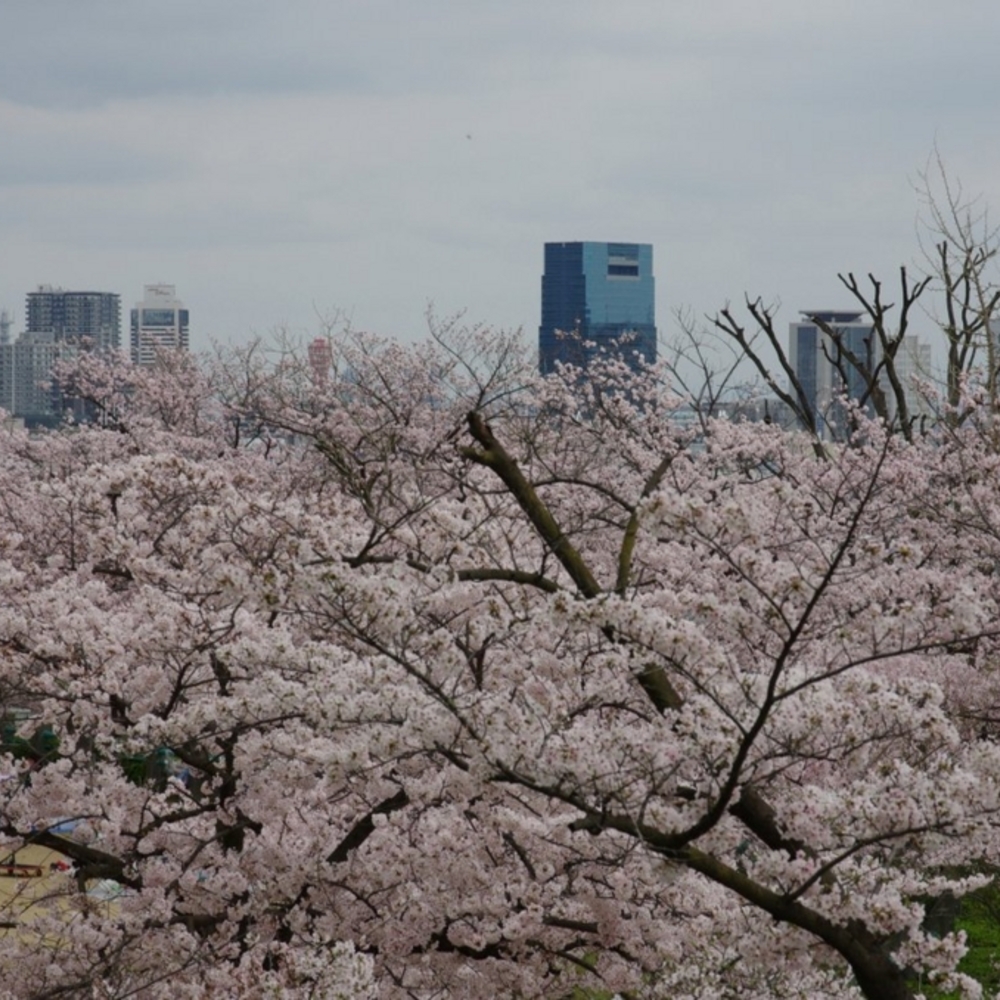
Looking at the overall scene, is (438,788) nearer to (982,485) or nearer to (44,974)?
(44,974)

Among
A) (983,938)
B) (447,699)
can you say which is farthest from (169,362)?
Result: (447,699)

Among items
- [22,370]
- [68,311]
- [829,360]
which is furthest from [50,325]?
[829,360]

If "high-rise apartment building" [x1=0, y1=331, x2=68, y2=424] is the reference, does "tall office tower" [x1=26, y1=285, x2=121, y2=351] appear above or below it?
above

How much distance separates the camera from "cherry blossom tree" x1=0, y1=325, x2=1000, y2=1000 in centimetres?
552

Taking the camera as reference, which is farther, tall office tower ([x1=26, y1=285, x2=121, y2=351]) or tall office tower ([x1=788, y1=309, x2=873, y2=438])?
tall office tower ([x1=26, y1=285, x2=121, y2=351])

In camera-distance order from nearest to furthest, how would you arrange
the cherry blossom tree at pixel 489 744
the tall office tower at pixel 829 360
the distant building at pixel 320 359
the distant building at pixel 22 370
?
the cherry blossom tree at pixel 489 744 → the tall office tower at pixel 829 360 → the distant building at pixel 320 359 → the distant building at pixel 22 370

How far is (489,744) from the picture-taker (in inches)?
212

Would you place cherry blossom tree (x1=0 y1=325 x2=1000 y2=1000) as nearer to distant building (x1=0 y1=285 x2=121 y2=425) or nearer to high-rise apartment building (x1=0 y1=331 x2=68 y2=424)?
high-rise apartment building (x1=0 y1=331 x2=68 y2=424)

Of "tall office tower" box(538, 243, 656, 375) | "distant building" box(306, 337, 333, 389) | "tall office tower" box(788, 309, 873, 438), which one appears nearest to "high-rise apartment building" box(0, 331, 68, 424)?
"tall office tower" box(538, 243, 656, 375)

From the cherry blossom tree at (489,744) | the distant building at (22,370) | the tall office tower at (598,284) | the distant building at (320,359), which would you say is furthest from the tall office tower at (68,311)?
the cherry blossom tree at (489,744)

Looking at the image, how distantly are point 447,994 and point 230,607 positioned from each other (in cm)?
241

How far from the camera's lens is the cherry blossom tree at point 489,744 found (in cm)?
552

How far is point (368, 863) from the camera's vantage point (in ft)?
26.2

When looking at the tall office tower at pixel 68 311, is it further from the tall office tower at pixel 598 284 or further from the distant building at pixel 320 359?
the distant building at pixel 320 359
